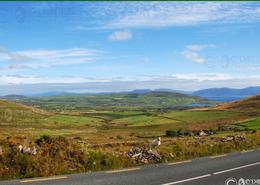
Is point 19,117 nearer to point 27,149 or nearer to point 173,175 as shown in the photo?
point 27,149


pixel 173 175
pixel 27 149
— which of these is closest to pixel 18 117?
pixel 27 149

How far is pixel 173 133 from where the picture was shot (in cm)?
6400

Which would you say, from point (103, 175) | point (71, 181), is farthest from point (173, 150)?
point (71, 181)

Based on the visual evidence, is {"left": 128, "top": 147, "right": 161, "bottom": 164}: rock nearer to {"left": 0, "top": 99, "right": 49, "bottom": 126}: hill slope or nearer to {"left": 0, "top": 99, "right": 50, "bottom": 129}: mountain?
{"left": 0, "top": 99, "right": 50, "bottom": 129}: mountain

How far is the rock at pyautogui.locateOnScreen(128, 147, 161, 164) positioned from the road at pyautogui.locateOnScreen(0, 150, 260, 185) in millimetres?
1167

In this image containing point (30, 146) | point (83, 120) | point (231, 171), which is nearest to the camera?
point (231, 171)

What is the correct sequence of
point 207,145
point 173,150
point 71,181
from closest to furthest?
point 71,181
point 173,150
point 207,145

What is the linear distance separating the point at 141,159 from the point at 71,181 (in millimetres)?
6079

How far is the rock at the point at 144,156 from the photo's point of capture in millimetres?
19688

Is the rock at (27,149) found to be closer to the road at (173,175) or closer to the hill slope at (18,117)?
the road at (173,175)

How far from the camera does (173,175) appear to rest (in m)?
15.8

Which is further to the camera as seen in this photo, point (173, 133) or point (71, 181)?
point (173, 133)

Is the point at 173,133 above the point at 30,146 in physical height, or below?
below

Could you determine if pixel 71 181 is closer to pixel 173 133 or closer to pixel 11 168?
pixel 11 168
